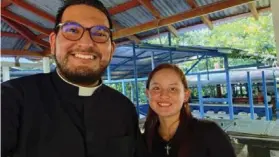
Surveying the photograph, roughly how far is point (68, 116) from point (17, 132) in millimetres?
211

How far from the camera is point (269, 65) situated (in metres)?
6.17

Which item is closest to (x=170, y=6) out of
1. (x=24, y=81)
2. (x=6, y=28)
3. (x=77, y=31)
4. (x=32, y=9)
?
(x=32, y=9)

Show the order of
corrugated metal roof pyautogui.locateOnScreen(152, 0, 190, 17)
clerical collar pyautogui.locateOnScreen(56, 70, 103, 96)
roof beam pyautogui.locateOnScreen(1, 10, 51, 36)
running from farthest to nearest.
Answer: roof beam pyautogui.locateOnScreen(1, 10, 51, 36), corrugated metal roof pyautogui.locateOnScreen(152, 0, 190, 17), clerical collar pyautogui.locateOnScreen(56, 70, 103, 96)

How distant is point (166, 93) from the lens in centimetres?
145

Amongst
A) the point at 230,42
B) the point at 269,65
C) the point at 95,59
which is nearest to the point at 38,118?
the point at 95,59

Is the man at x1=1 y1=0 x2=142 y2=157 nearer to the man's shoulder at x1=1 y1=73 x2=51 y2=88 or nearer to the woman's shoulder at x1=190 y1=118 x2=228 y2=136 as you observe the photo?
the man's shoulder at x1=1 y1=73 x2=51 y2=88

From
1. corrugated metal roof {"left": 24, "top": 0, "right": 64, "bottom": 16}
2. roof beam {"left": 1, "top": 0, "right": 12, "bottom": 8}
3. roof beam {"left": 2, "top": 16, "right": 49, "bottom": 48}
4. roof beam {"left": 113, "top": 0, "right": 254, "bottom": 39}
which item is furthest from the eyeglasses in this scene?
roof beam {"left": 2, "top": 16, "right": 49, "bottom": 48}

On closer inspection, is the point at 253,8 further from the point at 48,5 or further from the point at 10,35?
the point at 10,35

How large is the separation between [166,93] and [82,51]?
0.59 metres

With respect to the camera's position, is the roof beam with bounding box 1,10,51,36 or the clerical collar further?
the roof beam with bounding box 1,10,51,36

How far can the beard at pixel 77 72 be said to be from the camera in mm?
1070

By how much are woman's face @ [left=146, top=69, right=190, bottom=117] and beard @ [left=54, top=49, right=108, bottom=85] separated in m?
0.44

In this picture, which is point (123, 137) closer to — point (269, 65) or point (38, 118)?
point (38, 118)

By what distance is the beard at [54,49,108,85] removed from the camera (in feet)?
3.51
